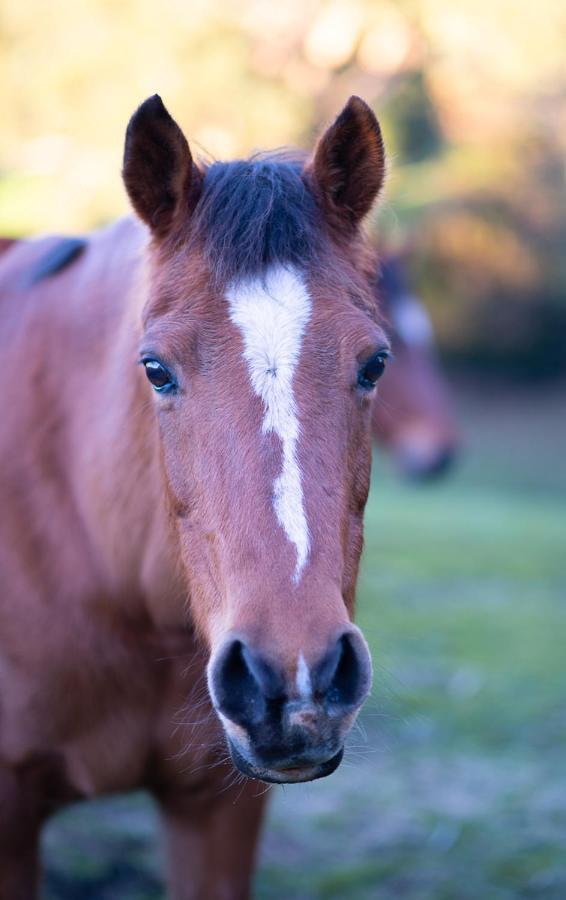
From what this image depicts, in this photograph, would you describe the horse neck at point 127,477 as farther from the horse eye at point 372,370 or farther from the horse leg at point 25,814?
the horse eye at point 372,370

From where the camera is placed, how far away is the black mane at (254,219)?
2.39 metres

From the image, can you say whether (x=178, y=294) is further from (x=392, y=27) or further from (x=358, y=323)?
(x=392, y=27)

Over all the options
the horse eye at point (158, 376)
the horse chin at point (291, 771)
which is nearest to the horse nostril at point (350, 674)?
the horse chin at point (291, 771)

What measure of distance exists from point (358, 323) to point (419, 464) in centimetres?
634

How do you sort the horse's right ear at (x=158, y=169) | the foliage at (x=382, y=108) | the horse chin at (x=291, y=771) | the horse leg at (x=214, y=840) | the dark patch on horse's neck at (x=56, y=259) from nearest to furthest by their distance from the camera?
1. the horse chin at (x=291, y=771)
2. the horse's right ear at (x=158, y=169)
3. the horse leg at (x=214, y=840)
4. the dark patch on horse's neck at (x=56, y=259)
5. the foliage at (x=382, y=108)

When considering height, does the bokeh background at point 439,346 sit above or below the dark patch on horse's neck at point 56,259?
below

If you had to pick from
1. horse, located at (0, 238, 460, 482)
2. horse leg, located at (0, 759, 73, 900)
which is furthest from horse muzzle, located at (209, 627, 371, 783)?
horse, located at (0, 238, 460, 482)

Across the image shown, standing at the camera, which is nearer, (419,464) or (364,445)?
(364,445)

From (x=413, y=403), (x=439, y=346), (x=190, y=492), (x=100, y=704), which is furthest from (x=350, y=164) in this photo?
(x=439, y=346)

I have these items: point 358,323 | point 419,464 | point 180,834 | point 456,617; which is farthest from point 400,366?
point 358,323

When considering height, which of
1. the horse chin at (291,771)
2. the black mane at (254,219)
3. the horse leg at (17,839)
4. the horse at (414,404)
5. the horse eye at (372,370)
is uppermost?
the black mane at (254,219)

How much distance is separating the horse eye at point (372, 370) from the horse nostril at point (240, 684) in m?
0.68

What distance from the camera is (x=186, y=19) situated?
12961 mm

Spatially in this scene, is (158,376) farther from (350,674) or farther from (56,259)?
(56,259)
